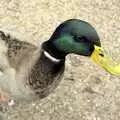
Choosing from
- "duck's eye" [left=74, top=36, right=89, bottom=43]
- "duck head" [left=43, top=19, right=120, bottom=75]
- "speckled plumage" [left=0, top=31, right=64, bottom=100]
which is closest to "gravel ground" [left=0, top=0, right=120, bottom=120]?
"speckled plumage" [left=0, top=31, right=64, bottom=100]

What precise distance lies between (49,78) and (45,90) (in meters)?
0.11

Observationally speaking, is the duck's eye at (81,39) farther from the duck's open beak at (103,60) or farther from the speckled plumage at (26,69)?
the speckled plumage at (26,69)

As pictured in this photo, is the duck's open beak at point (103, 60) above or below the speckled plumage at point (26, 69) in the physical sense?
above

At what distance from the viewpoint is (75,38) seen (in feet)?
9.69

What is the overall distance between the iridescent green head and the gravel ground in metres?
0.41

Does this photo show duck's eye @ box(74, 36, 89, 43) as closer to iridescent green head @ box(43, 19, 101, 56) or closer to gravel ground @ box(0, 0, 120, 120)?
iridescent green head @ box(43, 19, 101, 56)

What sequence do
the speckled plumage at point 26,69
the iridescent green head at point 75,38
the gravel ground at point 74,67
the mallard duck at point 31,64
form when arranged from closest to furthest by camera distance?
1. the iridescent green head at point 75,38
2. the mallard duck at point 31,64
3. the speckled plumage at point 26,69
4. the gravel ground at point 74,67

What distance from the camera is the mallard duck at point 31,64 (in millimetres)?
3057

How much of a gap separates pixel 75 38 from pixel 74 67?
42.3 inches

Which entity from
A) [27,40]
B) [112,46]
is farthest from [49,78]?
[112,46]

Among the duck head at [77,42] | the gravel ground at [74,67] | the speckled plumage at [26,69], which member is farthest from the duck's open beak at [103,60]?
the gravel ground at [74,67]

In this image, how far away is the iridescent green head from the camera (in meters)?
2.89

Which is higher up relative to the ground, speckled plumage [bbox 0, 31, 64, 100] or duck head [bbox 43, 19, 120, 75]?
duck head [bbox 43, 19, 120, 75]

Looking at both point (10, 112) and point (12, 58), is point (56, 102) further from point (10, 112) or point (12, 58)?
point (12, 58)
